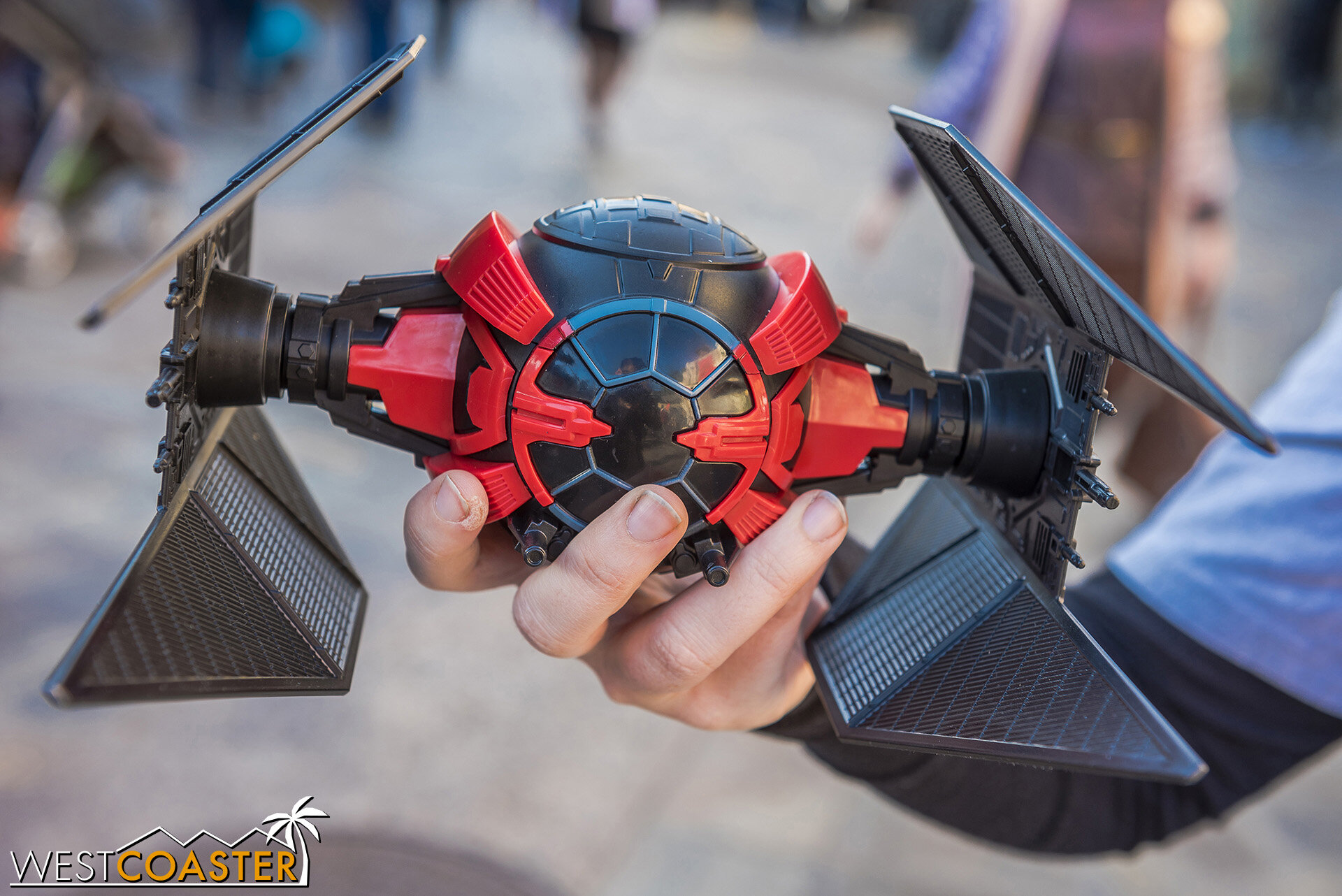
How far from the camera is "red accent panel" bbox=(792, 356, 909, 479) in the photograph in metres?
0.59

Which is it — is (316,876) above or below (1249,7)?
below

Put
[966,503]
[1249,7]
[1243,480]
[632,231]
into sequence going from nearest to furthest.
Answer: [632,231] < [966,503] < [1243,480] < [1249,7]

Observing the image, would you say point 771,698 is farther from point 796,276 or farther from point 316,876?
point 316,876

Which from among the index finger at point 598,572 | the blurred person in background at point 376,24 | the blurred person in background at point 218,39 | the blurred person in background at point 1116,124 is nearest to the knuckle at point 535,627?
the index finger at point 598,572

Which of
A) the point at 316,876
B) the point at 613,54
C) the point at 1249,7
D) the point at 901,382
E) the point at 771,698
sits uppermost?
the point at 1249,7

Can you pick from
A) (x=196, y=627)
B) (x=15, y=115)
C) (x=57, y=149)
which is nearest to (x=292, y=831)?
(x=196, y=627)

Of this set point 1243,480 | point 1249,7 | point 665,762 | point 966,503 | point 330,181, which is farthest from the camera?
point 1249,7

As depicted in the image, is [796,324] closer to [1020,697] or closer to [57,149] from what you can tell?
[1020,697]

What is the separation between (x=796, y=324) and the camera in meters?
0.55

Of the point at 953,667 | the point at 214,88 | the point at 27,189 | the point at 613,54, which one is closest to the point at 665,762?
the point at 953,667

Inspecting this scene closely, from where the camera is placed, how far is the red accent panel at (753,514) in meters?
0.58

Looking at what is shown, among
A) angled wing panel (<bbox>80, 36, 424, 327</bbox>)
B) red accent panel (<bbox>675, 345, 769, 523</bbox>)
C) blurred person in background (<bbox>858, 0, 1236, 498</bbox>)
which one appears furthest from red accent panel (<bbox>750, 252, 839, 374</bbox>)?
blurred person in background (<bbox>858, 0, 1236, 498</bbox>)

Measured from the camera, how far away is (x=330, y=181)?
342 centimetres

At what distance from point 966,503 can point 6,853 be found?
1.14m
